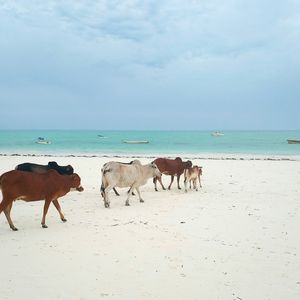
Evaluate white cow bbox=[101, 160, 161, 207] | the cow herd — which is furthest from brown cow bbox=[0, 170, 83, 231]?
white cow bbox=[101, 160, 161, 207]

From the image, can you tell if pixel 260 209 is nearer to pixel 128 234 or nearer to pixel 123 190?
pixel 128 234

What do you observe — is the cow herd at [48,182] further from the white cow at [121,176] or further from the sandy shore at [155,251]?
the sandy shore at [155,251]

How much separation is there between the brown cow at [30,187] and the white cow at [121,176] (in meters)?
1.93

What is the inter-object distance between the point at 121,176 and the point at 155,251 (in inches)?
173

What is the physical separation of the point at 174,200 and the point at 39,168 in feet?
14.0

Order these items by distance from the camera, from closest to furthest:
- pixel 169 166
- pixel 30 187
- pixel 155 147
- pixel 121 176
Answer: pixel 30 187, pixel 121 176, pixel 169 166, pixel 155 147

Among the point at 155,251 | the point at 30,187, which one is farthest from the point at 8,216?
the point at 155,251

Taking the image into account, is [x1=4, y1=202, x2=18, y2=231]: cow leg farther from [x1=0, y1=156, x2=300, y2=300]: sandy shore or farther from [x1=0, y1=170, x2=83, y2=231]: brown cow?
[x1=0, y1=156, x2=300, y2=300]: sandy shore

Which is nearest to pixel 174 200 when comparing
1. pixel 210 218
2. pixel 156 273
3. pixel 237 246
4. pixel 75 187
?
pixel 210 218

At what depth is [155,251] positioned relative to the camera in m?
6.19

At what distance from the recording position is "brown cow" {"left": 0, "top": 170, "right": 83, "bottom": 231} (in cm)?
711

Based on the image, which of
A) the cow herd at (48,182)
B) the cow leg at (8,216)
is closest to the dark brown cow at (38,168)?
the cow herd at (48,182)

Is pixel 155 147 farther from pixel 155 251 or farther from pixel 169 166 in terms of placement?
pixel 155 251

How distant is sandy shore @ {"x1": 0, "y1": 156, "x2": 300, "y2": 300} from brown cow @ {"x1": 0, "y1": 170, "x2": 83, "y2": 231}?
67 centimetres
